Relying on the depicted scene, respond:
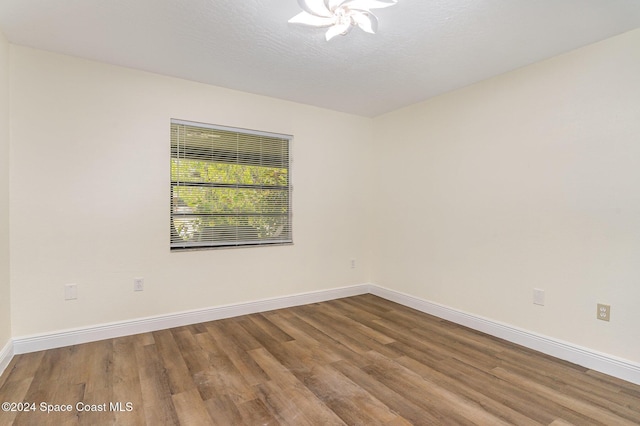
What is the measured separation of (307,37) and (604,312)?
3001 millimetres

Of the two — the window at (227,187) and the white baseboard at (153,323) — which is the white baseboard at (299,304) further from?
the window at (227,187)

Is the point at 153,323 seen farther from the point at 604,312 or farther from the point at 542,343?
the point at 604,312

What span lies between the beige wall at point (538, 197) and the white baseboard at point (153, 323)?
1399mm

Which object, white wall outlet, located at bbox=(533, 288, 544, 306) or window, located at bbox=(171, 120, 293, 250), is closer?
white wall outlet, located at bbox=(533, 288, 544, 306)

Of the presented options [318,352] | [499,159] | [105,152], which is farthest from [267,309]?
[499,159]

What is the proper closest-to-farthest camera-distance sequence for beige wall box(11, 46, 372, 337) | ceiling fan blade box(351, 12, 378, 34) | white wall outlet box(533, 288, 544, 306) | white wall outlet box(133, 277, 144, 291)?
ceiling fan blade box(351, 12, 378, 34) → beige wall box(11, 46, 372, 337) → white wall outlet box(533, 288, 544, 306) → white wall outlet box(133, 277, 144, 291)

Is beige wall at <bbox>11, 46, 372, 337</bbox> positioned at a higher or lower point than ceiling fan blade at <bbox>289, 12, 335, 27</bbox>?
lower

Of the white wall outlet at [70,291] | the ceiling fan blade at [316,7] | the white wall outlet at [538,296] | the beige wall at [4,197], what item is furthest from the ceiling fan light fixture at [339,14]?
the white wall outlet at [70,291]

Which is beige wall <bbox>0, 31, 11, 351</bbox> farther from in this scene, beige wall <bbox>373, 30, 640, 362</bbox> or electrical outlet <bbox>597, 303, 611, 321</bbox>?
electrical outlet <bbox>597, 303, 611, 321</bbox>

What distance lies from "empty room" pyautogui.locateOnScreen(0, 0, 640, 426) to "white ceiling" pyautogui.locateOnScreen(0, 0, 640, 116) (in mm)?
20

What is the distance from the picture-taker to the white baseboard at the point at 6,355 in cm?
224

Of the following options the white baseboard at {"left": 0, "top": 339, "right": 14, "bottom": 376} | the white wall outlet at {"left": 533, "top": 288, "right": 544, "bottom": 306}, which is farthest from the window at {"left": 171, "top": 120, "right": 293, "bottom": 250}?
the white wall outlet at {"left": 533, "top": 288, "right": 544, "bottom": 306}

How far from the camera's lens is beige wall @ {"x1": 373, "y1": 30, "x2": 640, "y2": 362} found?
2.29 metres

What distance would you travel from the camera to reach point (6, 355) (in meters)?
2.32
